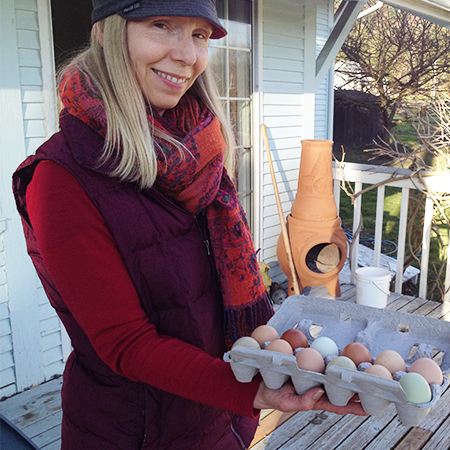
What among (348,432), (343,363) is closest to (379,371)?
(343,363)

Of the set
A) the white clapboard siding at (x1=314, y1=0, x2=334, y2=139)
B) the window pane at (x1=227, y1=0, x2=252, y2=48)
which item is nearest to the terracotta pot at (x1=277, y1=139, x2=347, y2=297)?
the window pane at (x1=227, y1=0, x2=252, y2=48)

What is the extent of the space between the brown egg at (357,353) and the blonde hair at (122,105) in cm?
51

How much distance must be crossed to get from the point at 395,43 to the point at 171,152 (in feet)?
40.3

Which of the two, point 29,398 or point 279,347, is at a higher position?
point 279,347

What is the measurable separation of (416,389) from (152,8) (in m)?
0.83

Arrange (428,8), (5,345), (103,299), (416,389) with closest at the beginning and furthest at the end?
(416,389)
(103,299)
(5,345)
(428,8)

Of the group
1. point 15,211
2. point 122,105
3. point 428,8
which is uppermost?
point 428,8

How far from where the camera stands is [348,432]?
229cm

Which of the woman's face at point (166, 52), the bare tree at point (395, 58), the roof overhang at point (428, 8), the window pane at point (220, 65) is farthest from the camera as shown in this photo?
the bare tree at point (395, 58)

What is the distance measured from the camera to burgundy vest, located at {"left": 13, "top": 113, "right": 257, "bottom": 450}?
891 millimetres

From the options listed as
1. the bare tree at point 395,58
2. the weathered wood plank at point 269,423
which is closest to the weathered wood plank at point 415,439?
the weathered wood plank at point 269,423

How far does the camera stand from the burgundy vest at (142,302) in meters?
0.89

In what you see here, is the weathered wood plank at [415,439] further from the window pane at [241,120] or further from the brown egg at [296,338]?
the window pane at [241,120]

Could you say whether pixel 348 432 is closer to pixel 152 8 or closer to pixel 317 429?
pixel 317 429
